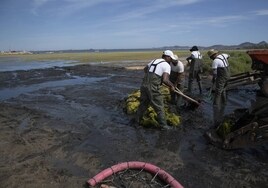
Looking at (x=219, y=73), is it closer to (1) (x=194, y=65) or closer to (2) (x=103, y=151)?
(1) (x=194, y=65)

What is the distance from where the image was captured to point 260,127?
540 centimetres

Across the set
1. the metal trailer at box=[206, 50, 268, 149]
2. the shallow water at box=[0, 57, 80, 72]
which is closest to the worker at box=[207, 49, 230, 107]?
the metal trailer at box=[206, 50, 268, 149]

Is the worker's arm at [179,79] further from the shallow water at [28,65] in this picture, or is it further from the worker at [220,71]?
the shallow water at [28,65]

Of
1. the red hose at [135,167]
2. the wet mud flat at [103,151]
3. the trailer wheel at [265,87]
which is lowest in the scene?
the wet mud flat at [103,151]

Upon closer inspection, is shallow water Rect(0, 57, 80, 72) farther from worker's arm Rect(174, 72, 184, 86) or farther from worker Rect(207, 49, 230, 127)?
worker Rect(207, 49, 230, 127)

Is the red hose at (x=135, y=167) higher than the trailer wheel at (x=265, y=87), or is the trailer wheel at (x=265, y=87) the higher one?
the trailer wheel at (x=265, y=87)

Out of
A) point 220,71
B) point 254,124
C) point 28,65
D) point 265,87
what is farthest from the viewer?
point 28,65

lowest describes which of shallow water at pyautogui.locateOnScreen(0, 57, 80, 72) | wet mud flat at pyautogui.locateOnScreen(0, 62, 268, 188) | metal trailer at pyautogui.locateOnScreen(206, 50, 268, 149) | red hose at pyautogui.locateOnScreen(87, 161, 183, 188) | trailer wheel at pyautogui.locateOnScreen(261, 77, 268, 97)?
shallow water at pyautogui.locateOnScreen(0, 57, 80, 72)

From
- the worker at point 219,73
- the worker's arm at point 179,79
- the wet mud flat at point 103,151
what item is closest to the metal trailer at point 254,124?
the wet mud flat at point 103,151

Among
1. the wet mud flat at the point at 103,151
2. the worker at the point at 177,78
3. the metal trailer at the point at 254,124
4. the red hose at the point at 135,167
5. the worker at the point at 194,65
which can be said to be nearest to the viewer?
the red hose at the point at 135,167

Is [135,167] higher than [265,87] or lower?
lower

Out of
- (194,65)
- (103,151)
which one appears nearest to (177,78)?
(194,65)

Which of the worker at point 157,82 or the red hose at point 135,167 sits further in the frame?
the worker at point 157,82

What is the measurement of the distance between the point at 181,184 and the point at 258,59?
300 cm
